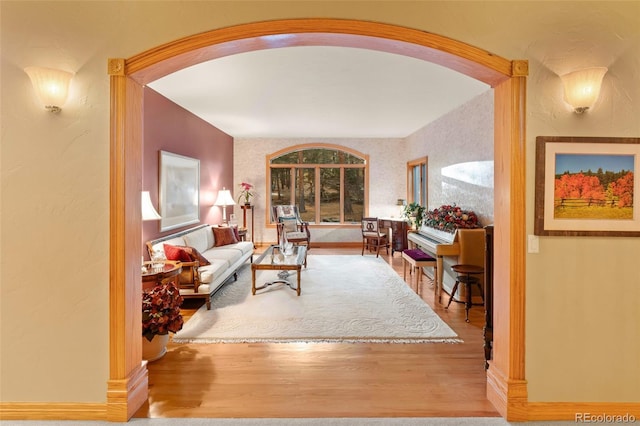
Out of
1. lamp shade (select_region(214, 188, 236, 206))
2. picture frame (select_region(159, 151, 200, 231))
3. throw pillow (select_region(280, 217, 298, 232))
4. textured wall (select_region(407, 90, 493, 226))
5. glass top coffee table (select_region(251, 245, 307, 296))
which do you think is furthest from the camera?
throw pillow (select_region(280, 217, 298, 232))

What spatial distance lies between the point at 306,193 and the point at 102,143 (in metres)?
7.01

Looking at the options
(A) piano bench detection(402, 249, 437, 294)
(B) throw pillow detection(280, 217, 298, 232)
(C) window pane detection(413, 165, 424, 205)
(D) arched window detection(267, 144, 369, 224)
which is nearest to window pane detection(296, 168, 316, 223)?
(D) arched window detection(267, 144, 369, 224)

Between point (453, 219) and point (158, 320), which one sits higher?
point (453, 219)

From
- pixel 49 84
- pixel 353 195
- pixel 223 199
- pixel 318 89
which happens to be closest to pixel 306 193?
pixel 353 195

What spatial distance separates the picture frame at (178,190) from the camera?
16.3 ft

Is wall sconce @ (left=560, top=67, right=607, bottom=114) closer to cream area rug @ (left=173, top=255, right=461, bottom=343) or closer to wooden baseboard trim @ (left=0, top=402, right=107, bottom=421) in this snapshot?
cream area rug @ (left=173, top=255, right=461, bottom=343)

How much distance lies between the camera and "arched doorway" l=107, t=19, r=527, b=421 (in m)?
2.08

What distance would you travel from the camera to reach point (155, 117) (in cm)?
471

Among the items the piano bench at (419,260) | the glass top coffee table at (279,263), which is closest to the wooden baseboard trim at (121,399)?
the glass top coffee table at (279,263)

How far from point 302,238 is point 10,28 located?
225 inches

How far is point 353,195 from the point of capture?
9.01m

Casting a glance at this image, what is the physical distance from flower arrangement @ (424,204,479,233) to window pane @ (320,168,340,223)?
12.2ft

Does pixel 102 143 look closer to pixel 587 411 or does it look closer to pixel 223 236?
pixel 587 411

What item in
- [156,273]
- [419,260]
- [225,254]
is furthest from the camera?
[225,254]
